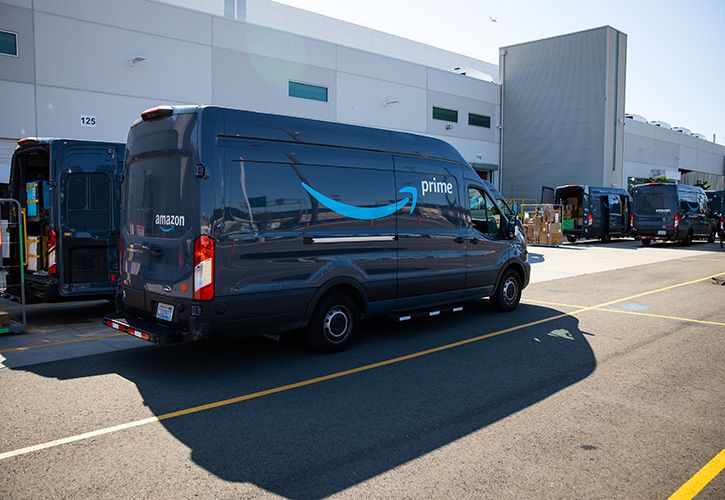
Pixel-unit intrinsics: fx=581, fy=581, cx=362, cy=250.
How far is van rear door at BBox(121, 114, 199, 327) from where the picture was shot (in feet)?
18.5

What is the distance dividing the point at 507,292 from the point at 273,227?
4.82 meters

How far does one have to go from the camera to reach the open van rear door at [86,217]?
27.7 feet

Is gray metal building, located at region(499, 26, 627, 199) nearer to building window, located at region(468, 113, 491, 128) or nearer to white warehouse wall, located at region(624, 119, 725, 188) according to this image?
building window, located at region(468, 113, 491, 128)

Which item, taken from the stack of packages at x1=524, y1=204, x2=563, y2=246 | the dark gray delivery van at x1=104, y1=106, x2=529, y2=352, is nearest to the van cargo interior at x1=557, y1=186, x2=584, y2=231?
the stack of packages at x1=524, y1=204, x2=563, y2=246

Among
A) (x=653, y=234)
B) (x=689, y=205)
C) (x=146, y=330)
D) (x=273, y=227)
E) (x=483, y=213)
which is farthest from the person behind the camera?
(x=689, y=205)

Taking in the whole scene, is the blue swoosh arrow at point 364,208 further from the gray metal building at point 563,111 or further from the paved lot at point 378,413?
the gray metal building at point 563,111

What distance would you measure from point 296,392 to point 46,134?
18.5 meters

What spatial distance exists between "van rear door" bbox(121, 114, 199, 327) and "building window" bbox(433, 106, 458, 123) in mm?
30480

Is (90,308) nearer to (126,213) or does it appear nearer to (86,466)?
(126,213)

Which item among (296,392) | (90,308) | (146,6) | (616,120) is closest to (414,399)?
(296,392)

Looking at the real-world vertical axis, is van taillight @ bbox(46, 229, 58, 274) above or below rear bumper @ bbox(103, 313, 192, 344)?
above

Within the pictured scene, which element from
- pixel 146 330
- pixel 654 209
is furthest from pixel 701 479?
pixel 654 209

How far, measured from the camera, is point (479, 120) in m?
39.6

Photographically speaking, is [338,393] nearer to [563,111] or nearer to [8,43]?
[8,43]
